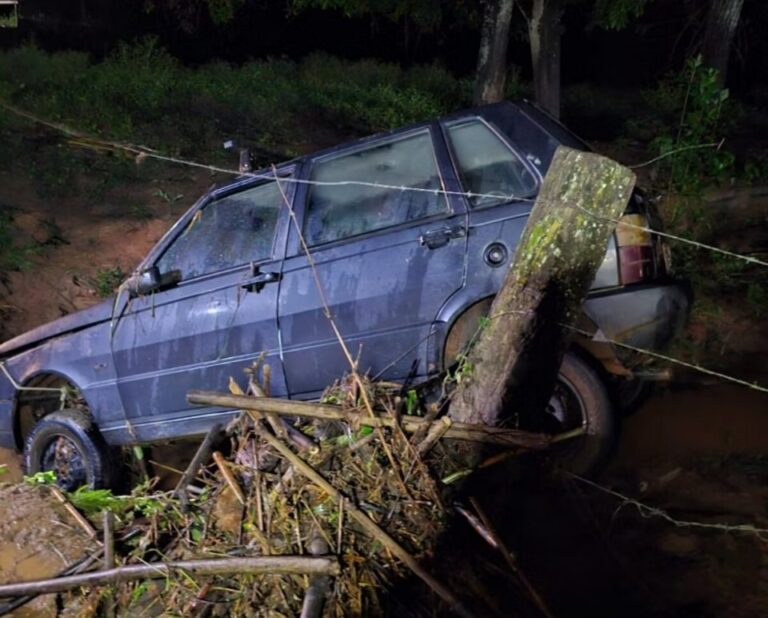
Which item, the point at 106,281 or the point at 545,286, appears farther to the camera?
Result: the point at 106,281

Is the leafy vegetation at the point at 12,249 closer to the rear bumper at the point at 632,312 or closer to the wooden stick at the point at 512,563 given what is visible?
the rear bumper at the point at 632,312

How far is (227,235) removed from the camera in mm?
4809

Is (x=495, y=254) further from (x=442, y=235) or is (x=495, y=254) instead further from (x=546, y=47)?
(x=546, y=47)

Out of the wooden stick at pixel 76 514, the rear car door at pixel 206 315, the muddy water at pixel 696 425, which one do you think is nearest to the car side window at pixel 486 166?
the rear car door at pixel 206 315

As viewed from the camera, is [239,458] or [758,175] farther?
[758,175]

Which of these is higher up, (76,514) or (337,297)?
(337,297)

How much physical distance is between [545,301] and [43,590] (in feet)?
7.82

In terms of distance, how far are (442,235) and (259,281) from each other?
3.61 feet

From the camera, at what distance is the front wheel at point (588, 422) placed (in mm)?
3920

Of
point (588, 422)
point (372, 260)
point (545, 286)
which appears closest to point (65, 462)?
point (372, 260)

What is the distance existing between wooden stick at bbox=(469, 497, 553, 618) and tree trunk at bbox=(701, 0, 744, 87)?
8585 millimetres

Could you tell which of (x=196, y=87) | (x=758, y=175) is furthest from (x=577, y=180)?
(x=196, y=87)

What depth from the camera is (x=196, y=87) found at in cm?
1282

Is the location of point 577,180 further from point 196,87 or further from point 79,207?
point 196,87
